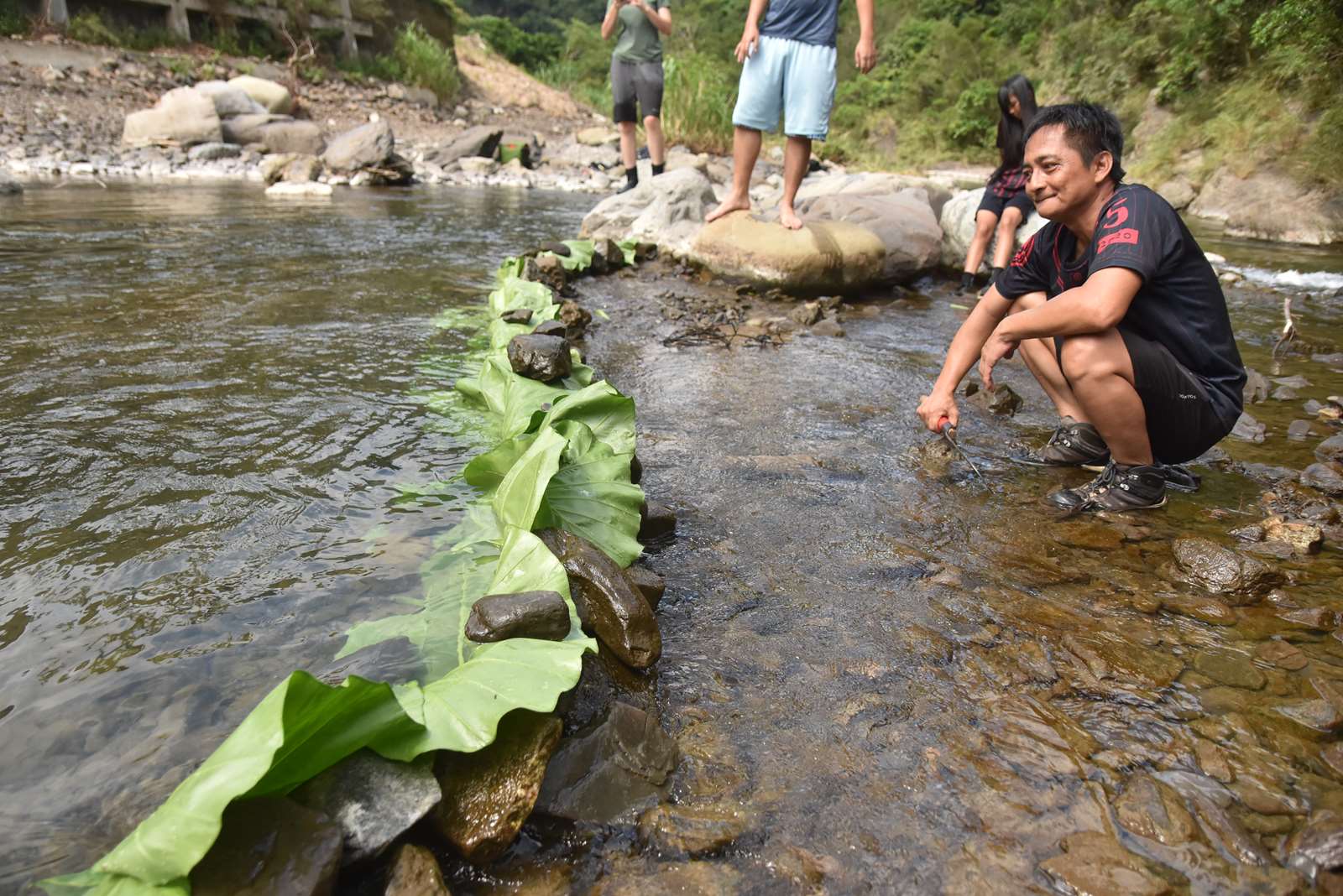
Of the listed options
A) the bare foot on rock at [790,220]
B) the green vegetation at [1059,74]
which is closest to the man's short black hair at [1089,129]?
the bare foot on rock at [790,220]

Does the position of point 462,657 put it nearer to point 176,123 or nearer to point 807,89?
point 807,89

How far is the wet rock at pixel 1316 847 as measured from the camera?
1.33m

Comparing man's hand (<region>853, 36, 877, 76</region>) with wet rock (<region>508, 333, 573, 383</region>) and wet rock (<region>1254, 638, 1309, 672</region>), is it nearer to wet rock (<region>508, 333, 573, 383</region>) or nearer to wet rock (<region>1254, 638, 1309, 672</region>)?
wet rock (<region>508, 333, 573, 383</region>)

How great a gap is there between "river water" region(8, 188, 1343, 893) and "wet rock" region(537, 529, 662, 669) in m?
0.09

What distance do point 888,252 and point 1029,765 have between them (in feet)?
18.1

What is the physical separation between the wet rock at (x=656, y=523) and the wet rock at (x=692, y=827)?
1019mm

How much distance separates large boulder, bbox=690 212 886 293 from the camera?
5.95m

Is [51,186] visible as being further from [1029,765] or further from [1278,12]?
[1278,12]

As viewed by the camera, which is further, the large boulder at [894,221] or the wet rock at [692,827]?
the large boulder at [894,221]

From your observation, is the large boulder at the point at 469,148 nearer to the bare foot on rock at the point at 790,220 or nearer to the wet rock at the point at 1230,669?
the bare foot on rock at the point at 790,220

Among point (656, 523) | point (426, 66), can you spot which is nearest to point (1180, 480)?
point (656, 523)

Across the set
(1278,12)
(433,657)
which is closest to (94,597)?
(433,657)

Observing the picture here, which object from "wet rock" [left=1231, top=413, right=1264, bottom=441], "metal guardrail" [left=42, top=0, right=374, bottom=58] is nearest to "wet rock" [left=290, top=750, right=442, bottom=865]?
"wet rock" [left=1231, top=413, right=1264, bottom=441]

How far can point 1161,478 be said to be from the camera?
272 cm
